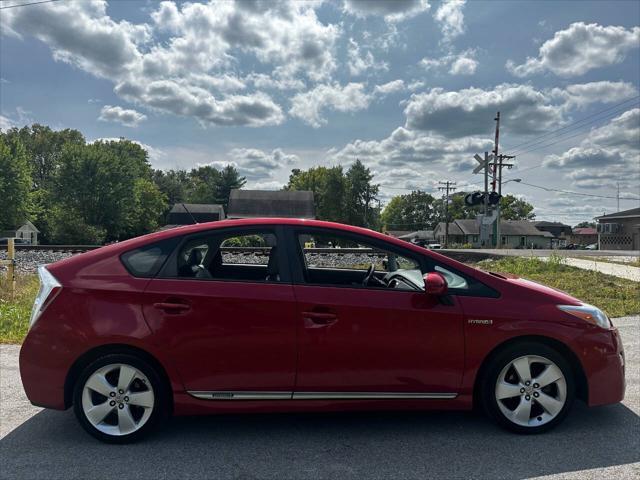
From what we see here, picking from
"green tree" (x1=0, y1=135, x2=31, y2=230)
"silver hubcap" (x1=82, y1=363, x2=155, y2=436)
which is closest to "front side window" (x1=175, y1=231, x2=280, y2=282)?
"silver hubcap" (x1=82, y1=363, x2=155, y2=436)

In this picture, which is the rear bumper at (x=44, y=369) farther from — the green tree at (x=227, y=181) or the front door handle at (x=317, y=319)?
the green tree at (x=227, y=181)

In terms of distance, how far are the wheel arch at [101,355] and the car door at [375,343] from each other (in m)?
0.94

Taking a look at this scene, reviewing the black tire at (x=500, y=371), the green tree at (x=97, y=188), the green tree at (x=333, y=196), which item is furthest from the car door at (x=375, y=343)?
the green tree at (x=333, y=196)

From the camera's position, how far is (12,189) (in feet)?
153

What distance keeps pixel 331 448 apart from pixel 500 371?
1314 mm

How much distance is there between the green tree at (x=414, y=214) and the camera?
389 feet

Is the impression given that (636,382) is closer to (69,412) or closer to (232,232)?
(232,232)

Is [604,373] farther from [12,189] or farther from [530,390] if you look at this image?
[12,189]

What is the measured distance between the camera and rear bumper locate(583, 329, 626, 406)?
346 cm

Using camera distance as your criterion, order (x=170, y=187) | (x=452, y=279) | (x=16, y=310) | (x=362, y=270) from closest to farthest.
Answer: (x=452, y=279) → (x=362, y=270) → (x=16, y=310) → (x=170, y=187)

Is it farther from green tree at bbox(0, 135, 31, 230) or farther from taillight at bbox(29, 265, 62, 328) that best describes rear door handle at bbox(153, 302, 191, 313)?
green tree at bbox(0, 135, 31, 230)

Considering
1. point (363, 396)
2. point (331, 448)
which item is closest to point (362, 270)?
point (363, 396)

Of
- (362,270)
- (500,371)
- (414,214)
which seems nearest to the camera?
(500,371)

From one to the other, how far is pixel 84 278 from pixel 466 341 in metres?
2.73
